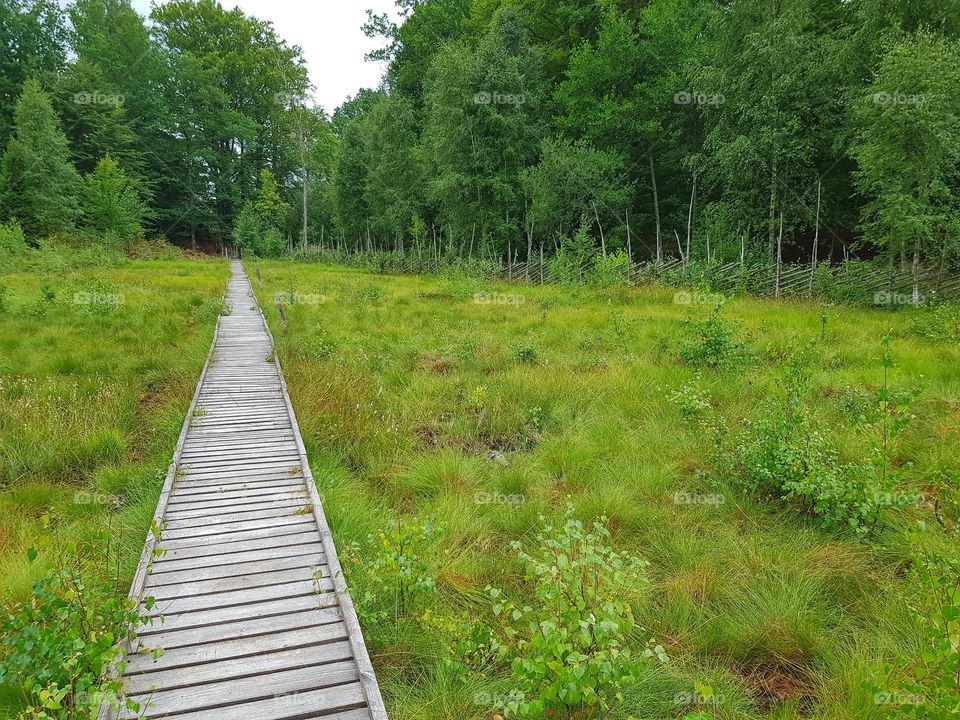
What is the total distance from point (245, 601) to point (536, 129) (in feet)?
102

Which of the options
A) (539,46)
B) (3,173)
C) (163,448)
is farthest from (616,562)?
(3,173)

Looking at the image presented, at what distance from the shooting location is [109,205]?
122ft

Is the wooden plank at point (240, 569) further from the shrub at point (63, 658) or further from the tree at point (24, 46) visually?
the tree at point (24, 46)

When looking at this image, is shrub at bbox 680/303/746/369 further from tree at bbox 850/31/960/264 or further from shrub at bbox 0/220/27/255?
shrub at bbox 0/220/27/255

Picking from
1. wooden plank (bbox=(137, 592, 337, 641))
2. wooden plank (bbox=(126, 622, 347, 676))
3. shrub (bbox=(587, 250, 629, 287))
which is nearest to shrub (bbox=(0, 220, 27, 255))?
shrub (bbox=(587, 250, 629, 287))

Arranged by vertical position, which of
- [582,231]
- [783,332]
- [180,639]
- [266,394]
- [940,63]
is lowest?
[180,639]

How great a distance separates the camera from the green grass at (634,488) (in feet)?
11.2

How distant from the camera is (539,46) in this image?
33.6 meters

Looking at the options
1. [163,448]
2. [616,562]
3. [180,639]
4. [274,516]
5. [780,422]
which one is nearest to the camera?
[616,562]

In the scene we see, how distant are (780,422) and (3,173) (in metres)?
43.9

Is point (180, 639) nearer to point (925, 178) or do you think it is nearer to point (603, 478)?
point (603, 478)

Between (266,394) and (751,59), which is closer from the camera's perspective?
(266,394)

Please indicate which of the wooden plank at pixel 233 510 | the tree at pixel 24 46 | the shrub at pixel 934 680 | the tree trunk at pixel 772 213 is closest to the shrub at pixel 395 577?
the wooden plank at pixel 233 510

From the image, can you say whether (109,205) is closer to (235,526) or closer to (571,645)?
(235,526)
